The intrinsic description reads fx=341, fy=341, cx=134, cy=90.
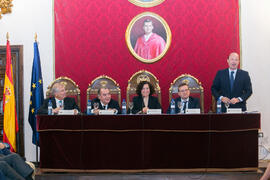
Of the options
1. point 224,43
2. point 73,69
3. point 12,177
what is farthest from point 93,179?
point 224,43

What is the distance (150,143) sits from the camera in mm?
4238

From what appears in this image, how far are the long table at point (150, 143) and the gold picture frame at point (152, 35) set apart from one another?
1.98m

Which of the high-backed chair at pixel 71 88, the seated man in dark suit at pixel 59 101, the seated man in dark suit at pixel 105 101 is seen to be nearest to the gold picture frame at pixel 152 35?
the high-backed chair at pixel 71 88

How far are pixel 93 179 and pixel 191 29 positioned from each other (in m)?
3.21

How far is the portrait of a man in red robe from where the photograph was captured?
237 inches

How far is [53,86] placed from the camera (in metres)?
5.36

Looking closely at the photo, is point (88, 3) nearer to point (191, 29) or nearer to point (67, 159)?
point (191, 29)

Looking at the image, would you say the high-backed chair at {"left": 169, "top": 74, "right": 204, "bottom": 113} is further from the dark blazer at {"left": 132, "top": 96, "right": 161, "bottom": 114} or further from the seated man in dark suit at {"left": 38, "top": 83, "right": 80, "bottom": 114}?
the seated man in dark suit at {"left": 38, "top": 83, "right": 80, "bottom": 114}

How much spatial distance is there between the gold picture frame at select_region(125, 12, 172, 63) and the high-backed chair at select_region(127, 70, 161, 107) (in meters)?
0.45

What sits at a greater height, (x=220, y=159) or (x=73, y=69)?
(x=73, y=69)

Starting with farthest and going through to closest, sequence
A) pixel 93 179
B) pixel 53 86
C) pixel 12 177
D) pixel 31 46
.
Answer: pixel 31 46 < pixel 53 86 < pixel 93 179 < pixel 12 177

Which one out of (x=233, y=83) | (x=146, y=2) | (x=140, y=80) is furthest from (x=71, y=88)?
(x=233, y=83)

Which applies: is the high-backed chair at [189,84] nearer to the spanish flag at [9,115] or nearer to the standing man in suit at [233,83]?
the standing man in suit at [233,83]

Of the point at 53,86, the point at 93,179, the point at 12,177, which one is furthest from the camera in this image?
the point at 53,86
